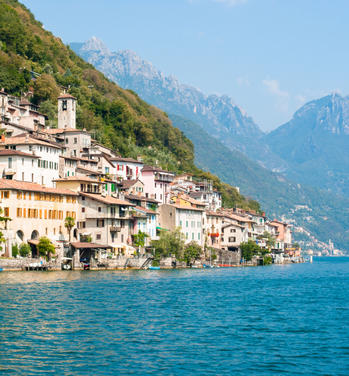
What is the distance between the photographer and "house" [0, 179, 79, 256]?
9225 cm

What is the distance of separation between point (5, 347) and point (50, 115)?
113 m

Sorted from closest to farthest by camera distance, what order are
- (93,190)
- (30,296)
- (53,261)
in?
(30,296) < (53,261) < (93,190)

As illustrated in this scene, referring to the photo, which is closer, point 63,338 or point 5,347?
point 5,347

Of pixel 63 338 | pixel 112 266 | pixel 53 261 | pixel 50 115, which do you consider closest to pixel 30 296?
pixel 63 338

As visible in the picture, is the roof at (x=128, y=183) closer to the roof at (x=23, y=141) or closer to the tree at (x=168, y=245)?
the tree at (x=168, y=245)

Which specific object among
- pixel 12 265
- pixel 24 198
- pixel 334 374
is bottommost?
pixel 334 374

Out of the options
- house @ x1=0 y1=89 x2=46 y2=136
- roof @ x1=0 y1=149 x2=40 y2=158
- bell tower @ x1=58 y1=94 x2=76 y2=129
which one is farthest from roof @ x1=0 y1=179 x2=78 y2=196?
bell tower @ x1=58 y1=94 x2=76 y2=129

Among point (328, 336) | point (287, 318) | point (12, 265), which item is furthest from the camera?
point (12, 265)

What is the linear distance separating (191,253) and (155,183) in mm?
22938

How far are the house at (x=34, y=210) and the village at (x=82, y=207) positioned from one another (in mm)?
135

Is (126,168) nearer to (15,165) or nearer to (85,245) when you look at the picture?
(15,165)

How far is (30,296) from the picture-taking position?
2478 inches

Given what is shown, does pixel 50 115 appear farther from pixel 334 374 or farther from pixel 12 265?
pixel 334 374

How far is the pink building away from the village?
0.20m
